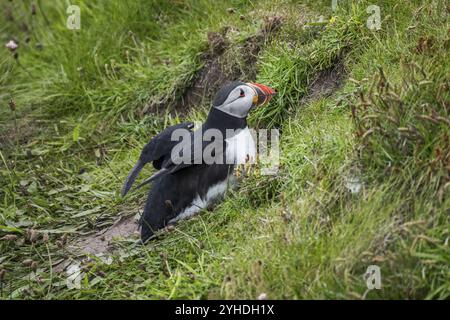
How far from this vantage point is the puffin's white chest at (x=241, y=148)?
4945 mm

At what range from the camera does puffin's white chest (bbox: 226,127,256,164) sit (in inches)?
195

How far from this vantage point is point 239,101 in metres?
5.03

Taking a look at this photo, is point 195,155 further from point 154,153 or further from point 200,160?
point 154,153

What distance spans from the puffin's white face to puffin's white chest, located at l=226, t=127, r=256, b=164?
0.12 meters

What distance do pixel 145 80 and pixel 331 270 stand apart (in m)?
3.08

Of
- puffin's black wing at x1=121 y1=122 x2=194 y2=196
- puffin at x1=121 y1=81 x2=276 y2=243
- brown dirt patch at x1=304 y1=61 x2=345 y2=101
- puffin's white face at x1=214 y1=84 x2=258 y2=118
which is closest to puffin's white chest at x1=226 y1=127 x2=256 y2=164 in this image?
puffin at x1=121 y1=81 x2=276 y2=243

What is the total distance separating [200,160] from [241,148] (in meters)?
0.27

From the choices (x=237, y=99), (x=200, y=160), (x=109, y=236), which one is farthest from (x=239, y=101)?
(x=109, y=236)

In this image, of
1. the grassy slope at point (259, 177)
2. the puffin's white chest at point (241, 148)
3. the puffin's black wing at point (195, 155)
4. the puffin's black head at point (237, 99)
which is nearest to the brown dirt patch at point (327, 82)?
the grassy slope at point (259, 177)

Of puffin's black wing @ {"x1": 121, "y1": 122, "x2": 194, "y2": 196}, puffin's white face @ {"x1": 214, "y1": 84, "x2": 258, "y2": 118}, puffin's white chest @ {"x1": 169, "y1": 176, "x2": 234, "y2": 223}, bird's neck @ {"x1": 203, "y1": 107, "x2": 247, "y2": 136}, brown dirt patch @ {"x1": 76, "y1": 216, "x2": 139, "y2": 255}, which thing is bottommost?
brown dirt patch @ {"x1": 76, "y1": 216, "x2": 139, "y2": 255}

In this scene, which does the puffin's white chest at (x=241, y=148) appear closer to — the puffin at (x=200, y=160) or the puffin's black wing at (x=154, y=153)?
the puffin at (x=200, y=160)

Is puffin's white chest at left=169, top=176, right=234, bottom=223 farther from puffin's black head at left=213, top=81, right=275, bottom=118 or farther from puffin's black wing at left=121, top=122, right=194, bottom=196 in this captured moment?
puffin's black head at left=213, top=81, right=275, bottom=118

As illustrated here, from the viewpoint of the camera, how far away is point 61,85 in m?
6.88
